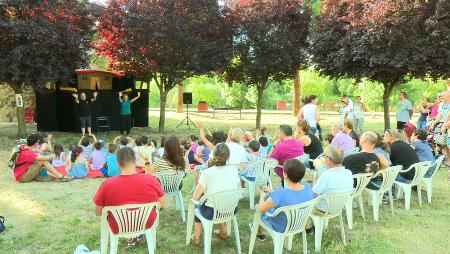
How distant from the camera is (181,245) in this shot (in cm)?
451

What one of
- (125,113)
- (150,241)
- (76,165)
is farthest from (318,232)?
(125,113)

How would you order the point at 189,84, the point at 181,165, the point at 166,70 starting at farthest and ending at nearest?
the point at 189,84
the point at 166,70
the point at 181,165

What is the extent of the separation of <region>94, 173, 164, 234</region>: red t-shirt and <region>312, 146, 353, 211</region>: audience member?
177 cm

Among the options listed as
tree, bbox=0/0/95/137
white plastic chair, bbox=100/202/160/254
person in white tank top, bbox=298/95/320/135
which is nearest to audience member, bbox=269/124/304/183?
white plastic chair, bbox=100/202/160/254

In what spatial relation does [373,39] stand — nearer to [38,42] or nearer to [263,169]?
[263,169]

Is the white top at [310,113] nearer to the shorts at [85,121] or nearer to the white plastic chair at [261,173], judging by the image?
the white plastic chair at [261,173]

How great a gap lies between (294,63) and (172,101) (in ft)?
91.8

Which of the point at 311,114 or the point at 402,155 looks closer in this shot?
the point at 402,155

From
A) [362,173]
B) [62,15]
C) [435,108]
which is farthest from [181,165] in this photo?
[62,15]

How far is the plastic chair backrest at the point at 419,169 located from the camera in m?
5.80

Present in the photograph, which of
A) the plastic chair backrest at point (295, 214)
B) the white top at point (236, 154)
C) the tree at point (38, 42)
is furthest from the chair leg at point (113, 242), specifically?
the tree at point (38, 42)

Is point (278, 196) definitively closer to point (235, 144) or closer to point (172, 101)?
point (235, 144)

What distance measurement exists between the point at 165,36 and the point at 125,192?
1081cm

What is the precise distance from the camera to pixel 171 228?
5.05 metres
